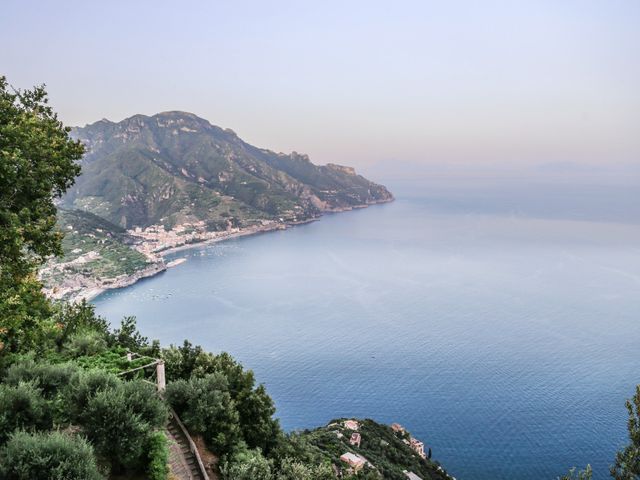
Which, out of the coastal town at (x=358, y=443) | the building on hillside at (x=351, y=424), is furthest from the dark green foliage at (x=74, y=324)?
the building on hillside at (x=351, y=424)

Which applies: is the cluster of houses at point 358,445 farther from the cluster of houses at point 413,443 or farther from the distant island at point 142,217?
the distant island at point 142,217

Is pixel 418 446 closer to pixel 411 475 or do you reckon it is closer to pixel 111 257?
pixel 411 475

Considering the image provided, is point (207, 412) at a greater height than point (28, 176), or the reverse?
point (28, 176)

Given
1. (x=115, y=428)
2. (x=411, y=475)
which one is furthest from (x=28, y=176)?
(x=411, y=475)

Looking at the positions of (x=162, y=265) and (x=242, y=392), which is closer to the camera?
(x=242, y=392)

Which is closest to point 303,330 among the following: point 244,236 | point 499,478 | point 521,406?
point 521,406
